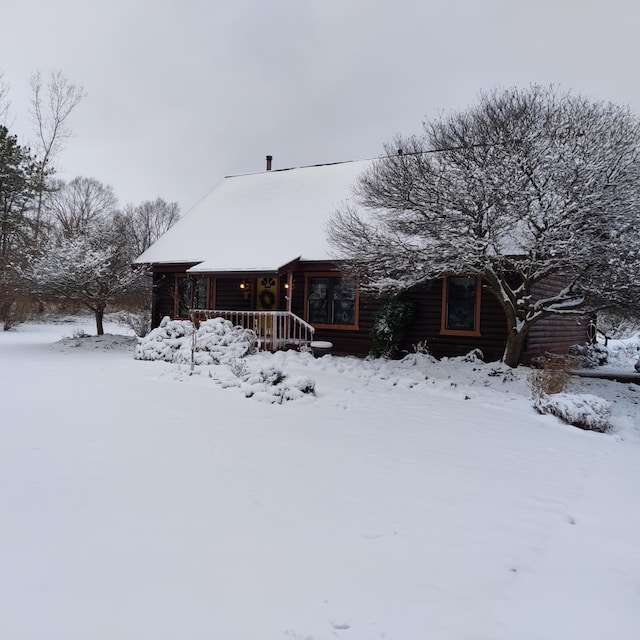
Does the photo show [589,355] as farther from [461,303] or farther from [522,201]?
[522,201]

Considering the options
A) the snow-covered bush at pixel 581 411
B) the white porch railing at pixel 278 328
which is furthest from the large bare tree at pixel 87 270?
the snow-covered bush at pixel 581 411

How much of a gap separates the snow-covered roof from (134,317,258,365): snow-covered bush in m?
2.19

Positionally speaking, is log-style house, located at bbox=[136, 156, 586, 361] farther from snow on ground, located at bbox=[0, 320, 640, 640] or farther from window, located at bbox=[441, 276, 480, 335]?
snow on ground, located at bbox=[0, 320, 640, 640]

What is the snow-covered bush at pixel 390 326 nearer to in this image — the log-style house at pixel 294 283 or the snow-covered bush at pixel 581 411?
the log-style house at pixel 294 283

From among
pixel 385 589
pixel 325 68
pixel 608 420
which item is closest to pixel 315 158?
pixel 325 68

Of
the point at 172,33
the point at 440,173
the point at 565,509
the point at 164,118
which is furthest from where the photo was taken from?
the point at 164,118

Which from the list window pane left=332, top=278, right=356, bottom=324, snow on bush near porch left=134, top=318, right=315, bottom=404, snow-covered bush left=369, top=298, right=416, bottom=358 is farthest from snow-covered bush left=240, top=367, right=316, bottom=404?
window pane left=332, top=278, right=356, bottom=324

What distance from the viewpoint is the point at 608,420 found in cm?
760

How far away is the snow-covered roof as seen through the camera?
14.4m

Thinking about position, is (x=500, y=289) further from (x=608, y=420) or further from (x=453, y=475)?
(x=453, y=475)

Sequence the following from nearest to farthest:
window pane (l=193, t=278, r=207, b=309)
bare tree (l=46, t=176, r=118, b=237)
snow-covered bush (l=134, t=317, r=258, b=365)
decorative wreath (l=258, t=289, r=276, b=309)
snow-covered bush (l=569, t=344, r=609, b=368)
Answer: snow-covered bush (l=134, t=317, r=258, b=365) < snow-covered bush (l=569, t=344, r=609, b=368) < decorative wreath (l=258, t=289, r=276, b=309) < window pane (l=193, t=278, r=207, b=309) < bare tree (l=46, t=176, r=118, b=237)

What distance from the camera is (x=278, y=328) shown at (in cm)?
1476

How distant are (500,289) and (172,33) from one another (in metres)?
14.1

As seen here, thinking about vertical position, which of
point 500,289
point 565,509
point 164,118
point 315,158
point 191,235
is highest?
point 315,158
